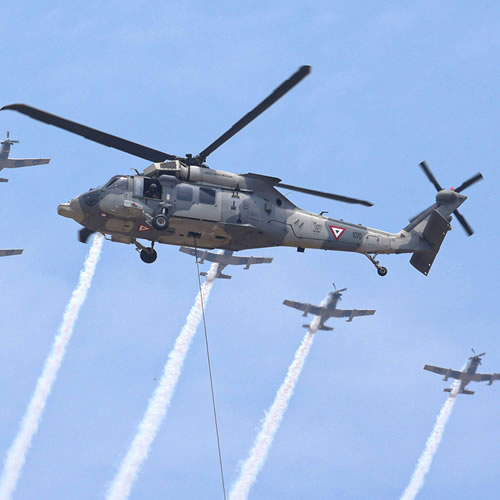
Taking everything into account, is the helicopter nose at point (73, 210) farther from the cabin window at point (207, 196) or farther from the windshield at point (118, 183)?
the cabin window at point (207, 196)

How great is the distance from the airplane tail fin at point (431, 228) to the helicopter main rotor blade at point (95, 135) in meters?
9.93

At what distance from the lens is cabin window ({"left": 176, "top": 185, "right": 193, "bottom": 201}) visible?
108 feet

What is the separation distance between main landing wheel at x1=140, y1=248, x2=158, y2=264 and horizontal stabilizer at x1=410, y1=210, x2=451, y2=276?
10392mm

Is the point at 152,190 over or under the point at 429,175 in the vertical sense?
under

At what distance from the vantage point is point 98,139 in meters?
31.8

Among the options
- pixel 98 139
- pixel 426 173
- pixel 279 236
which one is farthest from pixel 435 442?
pixel 98 139

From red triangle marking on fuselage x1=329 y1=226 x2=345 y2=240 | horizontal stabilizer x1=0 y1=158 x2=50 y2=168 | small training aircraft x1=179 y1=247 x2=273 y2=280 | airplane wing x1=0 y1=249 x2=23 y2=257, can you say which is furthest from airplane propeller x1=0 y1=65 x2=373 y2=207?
horizontal stabilizer x1=0 y1=158 x2=50 y2=168

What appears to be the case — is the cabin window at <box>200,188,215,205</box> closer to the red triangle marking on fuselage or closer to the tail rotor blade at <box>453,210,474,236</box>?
the red triangle marking on fuselage

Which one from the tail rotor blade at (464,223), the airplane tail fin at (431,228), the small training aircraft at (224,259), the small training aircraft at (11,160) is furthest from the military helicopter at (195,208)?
the small training aircraft at (11,160)

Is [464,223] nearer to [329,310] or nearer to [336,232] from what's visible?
[336,232]

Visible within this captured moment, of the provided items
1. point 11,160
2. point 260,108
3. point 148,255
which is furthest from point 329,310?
point 260,108

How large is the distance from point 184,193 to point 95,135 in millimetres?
3484

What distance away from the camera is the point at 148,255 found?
33625 mm

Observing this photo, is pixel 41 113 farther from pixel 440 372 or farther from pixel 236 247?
pixel 440 372
